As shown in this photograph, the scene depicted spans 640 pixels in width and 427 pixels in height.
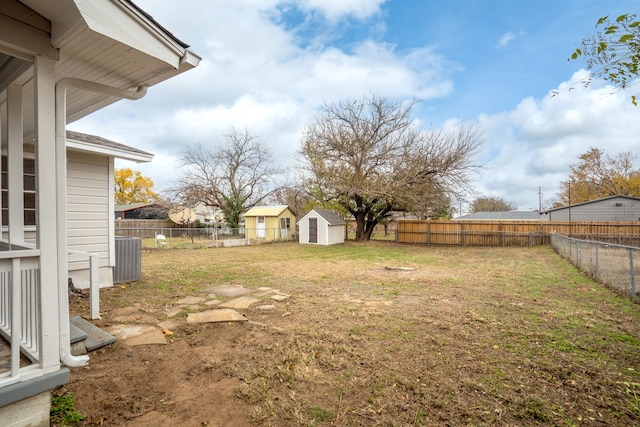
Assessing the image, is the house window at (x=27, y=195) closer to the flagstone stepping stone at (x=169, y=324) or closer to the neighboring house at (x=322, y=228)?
the flagstone stepping stone at (x=169, y=324)

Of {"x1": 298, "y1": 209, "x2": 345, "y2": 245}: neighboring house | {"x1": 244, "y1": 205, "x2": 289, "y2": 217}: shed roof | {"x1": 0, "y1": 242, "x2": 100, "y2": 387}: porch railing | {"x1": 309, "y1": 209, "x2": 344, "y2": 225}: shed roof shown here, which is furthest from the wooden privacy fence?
{"x1": 0, "y1": 242, "x2": 100, "y2": 387}: porch railing

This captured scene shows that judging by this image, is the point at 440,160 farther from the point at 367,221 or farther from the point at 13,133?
the point at 13,133

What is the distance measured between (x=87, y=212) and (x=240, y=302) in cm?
360

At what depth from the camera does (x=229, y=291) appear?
6086 mm

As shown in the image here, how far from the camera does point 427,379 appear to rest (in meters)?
2.71

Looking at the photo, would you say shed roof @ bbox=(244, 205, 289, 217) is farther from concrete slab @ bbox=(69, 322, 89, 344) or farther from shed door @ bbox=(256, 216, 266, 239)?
concrete slab @ bbox=(69, 322, 89, 344)

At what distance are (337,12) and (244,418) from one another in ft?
34.9

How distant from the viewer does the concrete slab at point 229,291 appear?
5.83 m

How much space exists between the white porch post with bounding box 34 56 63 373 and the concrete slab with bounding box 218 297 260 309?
10.0ft

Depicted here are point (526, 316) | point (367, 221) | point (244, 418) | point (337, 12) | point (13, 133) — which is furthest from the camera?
point (367, 221)

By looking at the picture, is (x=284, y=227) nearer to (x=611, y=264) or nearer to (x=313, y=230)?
(x=313, y=230)

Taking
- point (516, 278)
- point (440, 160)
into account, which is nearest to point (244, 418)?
point (516, 278)

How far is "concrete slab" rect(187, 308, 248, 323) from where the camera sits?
4273 millimetres

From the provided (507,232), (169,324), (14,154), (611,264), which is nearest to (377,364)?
(169,324)
